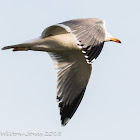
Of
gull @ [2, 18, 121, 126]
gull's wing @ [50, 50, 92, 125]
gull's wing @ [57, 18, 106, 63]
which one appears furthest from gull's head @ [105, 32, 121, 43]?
gull's wing @ [57, 18, 106, 63]

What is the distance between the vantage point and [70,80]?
31.6ft

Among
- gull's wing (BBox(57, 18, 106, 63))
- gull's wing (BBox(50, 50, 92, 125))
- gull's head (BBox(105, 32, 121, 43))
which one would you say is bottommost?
gull's wing (BBox(50, 50, 92, 125))

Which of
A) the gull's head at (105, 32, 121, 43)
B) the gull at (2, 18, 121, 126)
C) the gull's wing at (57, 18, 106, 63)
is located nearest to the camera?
the gull's wing at (57, 18, 106, 63)

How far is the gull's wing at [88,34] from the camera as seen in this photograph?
746 cm

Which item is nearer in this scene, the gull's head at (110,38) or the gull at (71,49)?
the gull at (71,49)

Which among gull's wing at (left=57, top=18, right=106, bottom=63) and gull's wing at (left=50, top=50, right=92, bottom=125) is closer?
gull's wing at (left=57, top=18, right=106, bottom=63)

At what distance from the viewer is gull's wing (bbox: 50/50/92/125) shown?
9.52 m

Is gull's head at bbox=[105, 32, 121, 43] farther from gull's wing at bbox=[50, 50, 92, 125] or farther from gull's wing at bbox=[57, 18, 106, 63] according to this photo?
gull's wing at bbox=[57, 18, 106, 63]

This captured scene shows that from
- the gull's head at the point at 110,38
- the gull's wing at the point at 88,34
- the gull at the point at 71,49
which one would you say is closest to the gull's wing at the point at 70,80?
the gull at the point at 71,49

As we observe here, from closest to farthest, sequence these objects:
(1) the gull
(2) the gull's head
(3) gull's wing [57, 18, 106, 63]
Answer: (3) gull's wing [57, 18, 106, 63]
(1) the gull
(2) the gull's head

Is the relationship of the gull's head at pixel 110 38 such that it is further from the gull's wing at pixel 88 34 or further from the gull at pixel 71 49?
the gull's wing at pixel 88 34

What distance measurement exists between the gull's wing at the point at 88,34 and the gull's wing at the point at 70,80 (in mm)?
1442

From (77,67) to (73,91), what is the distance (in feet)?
1.49

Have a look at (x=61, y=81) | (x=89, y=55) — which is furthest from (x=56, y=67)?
(x=89, y=55)
